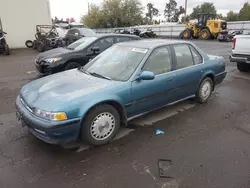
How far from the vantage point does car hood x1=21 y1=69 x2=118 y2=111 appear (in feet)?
9.64

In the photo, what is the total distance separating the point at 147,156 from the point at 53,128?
1.36 m

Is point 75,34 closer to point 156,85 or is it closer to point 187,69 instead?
point 187,69

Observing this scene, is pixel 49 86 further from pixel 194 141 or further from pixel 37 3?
pixel 37 3

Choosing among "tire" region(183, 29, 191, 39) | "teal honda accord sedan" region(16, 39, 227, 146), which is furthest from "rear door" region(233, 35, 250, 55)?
"tire" region(183, 29, 191, 39)

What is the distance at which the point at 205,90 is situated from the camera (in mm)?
4934

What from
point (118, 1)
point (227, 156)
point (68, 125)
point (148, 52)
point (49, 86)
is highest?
point (118, 1)

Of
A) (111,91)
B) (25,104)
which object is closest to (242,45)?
(111,91)

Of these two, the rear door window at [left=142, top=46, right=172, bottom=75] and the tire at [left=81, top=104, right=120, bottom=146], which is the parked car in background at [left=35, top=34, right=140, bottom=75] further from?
the tire at [left=81, top=104, right=120, bottom=146]

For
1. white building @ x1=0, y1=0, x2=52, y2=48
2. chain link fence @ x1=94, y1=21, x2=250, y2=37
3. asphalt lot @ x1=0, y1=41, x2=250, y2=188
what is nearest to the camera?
asphalt lot @ x1=0, y1=41, x2=250, y2=188

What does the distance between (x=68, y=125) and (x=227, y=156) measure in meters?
2.28

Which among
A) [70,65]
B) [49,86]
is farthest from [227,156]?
[70,65]

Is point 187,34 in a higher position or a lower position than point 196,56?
higher

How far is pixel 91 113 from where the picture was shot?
3.08 metres

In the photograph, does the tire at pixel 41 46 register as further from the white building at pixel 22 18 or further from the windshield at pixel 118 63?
the windshield at pixel 118 63
